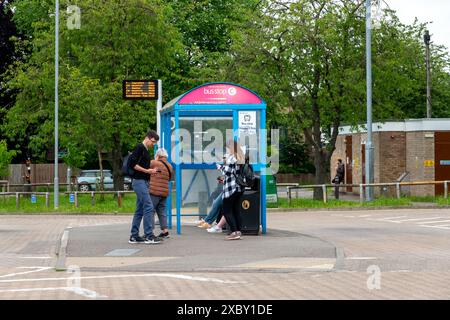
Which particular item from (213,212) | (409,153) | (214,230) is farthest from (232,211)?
(409,153)

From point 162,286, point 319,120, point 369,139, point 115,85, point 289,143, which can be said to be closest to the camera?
point 162,286

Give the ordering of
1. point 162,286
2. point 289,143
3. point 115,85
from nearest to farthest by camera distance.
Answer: point 162,286 < point 115,85 < point 289,143

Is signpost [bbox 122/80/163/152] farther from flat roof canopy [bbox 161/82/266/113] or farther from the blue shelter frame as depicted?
flat roof canopy [bbox 161/82/266/113]

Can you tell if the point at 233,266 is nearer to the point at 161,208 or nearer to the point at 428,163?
the point at 161,208

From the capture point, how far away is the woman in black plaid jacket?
56.1 ft

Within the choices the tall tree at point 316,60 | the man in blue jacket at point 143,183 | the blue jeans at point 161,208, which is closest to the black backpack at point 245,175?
the blue jeans at point 161,208

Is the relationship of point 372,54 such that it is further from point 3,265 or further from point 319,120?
point 3,265

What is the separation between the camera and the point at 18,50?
51.9m

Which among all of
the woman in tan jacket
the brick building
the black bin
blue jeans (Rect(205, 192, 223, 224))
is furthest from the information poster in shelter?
the brick building

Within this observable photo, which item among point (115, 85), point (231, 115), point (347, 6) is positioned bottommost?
point (231, 115)
